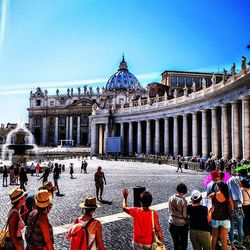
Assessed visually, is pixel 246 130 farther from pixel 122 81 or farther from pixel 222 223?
pixel 122 81

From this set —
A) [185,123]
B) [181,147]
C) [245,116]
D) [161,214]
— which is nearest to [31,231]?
[161,214]

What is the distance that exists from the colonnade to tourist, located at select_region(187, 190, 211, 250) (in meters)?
26.5

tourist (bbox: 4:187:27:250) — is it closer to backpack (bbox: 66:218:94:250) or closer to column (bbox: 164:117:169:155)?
backpack (bbox: 66:218:94:250)

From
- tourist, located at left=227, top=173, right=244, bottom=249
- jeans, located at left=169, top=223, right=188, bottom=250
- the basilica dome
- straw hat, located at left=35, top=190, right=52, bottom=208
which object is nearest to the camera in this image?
straw hat, located at left=35, top=190, right=52, bottom=208

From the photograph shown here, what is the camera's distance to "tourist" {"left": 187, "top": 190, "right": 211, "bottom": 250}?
5.92 metres

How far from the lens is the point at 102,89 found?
394ft

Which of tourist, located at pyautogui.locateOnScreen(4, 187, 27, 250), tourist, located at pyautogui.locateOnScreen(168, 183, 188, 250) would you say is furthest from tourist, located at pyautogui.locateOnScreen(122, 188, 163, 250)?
tourist, located at pyautogui.locateOnScreen(4, 187, 27, 250)

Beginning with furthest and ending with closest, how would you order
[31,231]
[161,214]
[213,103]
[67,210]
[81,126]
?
[81,126]
[213,103]
[67,210]
[161,214]
[31,231]

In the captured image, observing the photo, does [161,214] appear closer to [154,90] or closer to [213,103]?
[213,103]

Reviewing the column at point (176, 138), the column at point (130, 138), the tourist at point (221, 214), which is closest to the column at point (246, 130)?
the column at point (176, 138)

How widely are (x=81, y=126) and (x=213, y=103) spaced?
79.9 m

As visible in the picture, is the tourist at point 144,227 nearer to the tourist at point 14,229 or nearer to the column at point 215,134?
the tourist at point 14,229

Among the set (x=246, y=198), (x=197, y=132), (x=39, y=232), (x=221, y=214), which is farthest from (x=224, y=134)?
(x=39, y=232)

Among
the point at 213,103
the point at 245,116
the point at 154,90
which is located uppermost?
the point at 154,90
